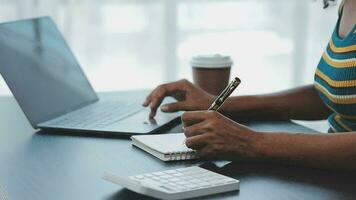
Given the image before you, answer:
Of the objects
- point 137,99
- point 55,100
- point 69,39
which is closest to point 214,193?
point 55,100

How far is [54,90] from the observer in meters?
1.54

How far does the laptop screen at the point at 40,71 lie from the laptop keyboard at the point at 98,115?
0.09ft

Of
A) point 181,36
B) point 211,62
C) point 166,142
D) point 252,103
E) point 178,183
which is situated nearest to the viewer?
point 178,183

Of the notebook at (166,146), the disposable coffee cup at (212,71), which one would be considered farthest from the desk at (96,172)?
the disposable coffee cup at (212,71)

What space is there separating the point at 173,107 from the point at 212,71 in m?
0.30

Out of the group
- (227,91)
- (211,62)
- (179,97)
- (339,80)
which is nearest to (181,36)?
(211,62)

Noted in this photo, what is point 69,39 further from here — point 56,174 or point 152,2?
point 56,174

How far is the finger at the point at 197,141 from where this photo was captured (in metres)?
1.14

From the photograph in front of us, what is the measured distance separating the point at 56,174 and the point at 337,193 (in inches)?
18.2

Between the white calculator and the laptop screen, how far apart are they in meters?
0.47

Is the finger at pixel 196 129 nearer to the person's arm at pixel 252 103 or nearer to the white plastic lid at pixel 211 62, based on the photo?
the person's arm at pixel 252 103

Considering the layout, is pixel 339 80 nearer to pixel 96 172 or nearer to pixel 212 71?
pixel 212 71

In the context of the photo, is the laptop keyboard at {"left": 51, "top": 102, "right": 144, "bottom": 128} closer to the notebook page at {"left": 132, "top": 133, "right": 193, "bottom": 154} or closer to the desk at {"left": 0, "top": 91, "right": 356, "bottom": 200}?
the desk at {"left": 0, "top": 91, "right": 356, "bottom": 200}

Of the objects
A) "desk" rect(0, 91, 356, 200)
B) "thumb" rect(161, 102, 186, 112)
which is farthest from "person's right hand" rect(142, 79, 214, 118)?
"desk" rect(0, 91, 356, 200)
